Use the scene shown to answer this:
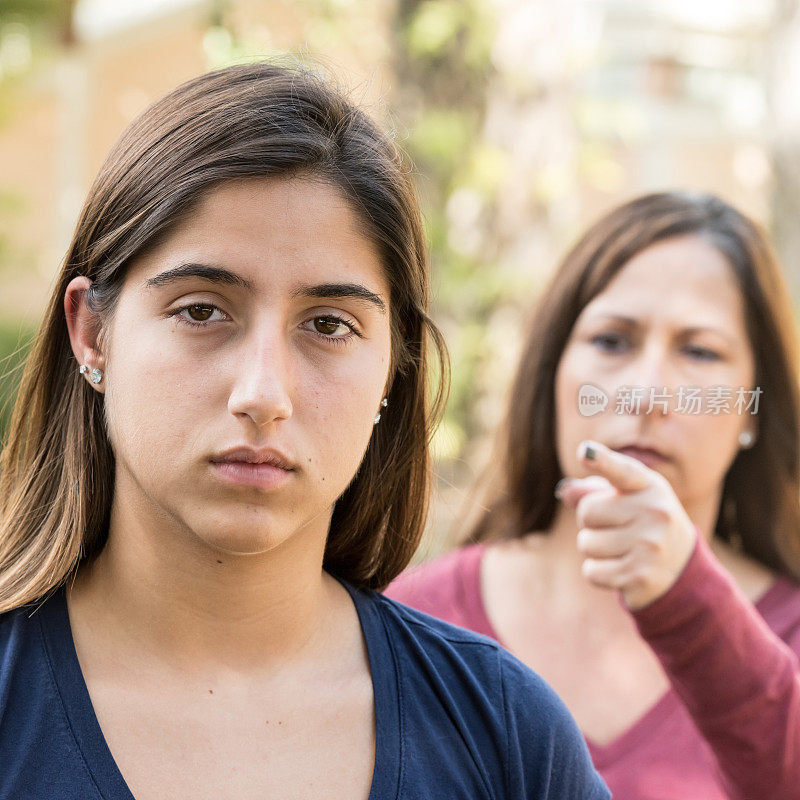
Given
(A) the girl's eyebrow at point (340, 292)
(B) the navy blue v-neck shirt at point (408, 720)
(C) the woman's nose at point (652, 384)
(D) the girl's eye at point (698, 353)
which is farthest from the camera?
(D) the girl's eye at point (698, 353)

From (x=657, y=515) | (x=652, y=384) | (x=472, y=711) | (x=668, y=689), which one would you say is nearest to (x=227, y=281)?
(x=472, y=711)

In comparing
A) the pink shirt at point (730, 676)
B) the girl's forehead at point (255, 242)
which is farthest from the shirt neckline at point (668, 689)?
the girl's forehead at point (255, 242)

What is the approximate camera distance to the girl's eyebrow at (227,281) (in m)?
1.42

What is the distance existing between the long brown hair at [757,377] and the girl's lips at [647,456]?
0.38m

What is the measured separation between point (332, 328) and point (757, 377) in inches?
49.8

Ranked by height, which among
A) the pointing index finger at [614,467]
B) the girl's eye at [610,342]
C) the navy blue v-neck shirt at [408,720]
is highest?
the girl's eye at [610,342]

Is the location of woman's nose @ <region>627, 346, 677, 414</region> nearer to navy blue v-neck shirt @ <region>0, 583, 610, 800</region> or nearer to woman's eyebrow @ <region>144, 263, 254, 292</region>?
navy blue v-neck shirt @ <region>0, 583, 610, 800</region>

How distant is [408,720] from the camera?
5.07 feet

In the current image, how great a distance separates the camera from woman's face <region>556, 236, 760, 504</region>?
218cm

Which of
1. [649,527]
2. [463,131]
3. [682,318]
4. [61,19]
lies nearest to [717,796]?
[649,527]

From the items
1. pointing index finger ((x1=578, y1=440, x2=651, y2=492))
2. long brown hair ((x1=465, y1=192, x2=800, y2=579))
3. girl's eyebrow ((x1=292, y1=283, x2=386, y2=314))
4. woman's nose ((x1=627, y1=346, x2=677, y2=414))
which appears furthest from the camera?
long brown hair ((x1=465, y1=192, x2=800, y2=579))

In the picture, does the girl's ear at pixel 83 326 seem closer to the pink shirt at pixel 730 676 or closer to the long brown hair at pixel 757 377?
the pink shirt at pixel 730 676

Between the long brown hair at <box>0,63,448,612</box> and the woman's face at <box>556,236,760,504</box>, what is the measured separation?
0.52m

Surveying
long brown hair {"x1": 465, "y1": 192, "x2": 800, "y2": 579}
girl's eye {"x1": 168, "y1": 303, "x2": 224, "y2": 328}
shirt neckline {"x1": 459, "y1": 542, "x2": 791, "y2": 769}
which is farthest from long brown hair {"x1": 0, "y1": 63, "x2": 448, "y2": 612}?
long brown hair {"x1": 465, "y1": 192, "x2": 800, "y2": 579}
